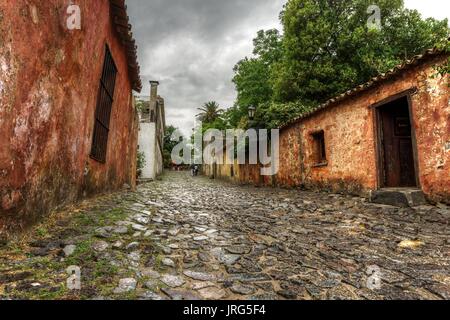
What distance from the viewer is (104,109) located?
601 cm

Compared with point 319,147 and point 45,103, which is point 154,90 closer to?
point 319,147

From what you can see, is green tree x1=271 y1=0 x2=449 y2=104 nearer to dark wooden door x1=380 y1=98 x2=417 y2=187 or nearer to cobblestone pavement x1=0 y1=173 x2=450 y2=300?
dark wooden door x1=380 y1=98 x2=417 y2=187

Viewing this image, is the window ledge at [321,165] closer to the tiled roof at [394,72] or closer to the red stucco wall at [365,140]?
the red stucco wall at [365,140]

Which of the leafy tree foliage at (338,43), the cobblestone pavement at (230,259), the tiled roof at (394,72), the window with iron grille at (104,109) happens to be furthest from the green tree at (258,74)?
the cobblestone pavement at (230,259)

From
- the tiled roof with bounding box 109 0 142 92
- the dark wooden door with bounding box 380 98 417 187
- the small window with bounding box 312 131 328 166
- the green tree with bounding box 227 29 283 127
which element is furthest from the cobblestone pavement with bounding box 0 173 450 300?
the green tree with bounding box 227 29 283 127

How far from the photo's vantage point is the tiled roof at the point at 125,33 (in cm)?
553

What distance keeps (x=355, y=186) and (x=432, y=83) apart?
3.23 metres

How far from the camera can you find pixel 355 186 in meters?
7.83

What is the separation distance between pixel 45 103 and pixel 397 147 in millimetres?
8029

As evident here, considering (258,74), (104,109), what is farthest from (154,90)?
(104,109)

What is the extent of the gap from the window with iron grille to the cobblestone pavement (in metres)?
1.69

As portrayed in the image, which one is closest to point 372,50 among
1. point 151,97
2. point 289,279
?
point 151,97

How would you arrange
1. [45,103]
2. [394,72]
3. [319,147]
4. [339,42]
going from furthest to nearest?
[339,42] < [319,147] < [394,72] < [45,103]

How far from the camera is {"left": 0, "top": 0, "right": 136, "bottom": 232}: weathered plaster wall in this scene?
2381mm
